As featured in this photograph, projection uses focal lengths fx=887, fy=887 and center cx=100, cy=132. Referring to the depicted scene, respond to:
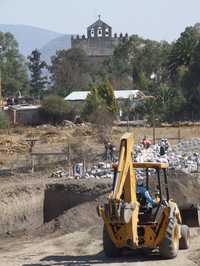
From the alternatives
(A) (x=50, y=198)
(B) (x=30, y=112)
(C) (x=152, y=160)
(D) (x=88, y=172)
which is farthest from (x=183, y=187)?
(B) (x=30, y=112)

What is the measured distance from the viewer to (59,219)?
27391 mm

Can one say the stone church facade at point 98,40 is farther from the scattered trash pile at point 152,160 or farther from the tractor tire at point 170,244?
the tractor tire at point 170,244

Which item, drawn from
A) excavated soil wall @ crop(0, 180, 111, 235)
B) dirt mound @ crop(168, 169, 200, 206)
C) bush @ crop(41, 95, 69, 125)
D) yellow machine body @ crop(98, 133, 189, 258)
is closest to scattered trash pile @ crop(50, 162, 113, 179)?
excavated soil wall @ crop(0, 180, 111, 235)

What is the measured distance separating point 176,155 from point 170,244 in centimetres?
2523

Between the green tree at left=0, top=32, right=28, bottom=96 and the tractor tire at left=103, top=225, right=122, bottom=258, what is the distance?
98.7 m

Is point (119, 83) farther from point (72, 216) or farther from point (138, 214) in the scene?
point (138, 214)

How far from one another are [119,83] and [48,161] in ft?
201

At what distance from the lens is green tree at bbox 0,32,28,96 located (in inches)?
4648

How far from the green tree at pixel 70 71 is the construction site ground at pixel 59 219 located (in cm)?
5939

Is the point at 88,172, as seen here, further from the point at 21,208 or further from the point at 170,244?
the point at 170,244

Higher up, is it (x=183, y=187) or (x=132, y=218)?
(x=132, y=218)

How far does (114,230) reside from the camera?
61.0 ft

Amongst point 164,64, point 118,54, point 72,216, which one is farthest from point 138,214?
point 118,54

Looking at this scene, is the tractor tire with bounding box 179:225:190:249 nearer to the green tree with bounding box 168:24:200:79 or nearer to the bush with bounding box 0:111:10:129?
the bush with bounding box 0:111:10:129
